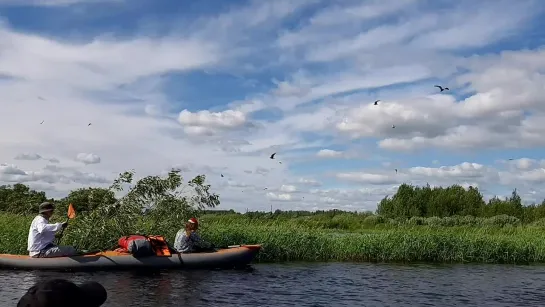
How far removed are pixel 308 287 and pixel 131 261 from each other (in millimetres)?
4714

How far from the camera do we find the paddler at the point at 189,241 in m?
16.1

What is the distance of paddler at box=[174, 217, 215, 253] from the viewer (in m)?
16.1

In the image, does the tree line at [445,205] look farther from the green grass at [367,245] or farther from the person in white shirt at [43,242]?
the person in white shirt at [43,242]

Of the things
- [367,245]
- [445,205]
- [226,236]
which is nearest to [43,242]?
[226,236]

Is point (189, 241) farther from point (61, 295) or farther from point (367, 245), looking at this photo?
point (61, 295)

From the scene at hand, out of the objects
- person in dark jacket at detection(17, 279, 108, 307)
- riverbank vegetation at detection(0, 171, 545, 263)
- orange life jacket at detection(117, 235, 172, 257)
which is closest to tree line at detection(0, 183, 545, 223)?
riverbank vegetation at detection(0, 171, 545, 263)

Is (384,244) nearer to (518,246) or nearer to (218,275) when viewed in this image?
(518,246)

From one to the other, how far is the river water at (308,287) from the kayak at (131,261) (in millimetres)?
260

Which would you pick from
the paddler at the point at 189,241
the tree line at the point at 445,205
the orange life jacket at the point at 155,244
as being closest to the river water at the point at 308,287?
the orange life jacket at the point at 155,244

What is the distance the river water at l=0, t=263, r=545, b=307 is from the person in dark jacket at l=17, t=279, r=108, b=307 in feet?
32.0

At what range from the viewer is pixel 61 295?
6.25 ft

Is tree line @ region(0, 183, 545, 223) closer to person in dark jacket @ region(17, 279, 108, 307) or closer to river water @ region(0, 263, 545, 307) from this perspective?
river water @ region(0, 263, 545, 307)

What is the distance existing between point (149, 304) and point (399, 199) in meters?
48.6

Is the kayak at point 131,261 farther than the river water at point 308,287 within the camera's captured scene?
Yes
